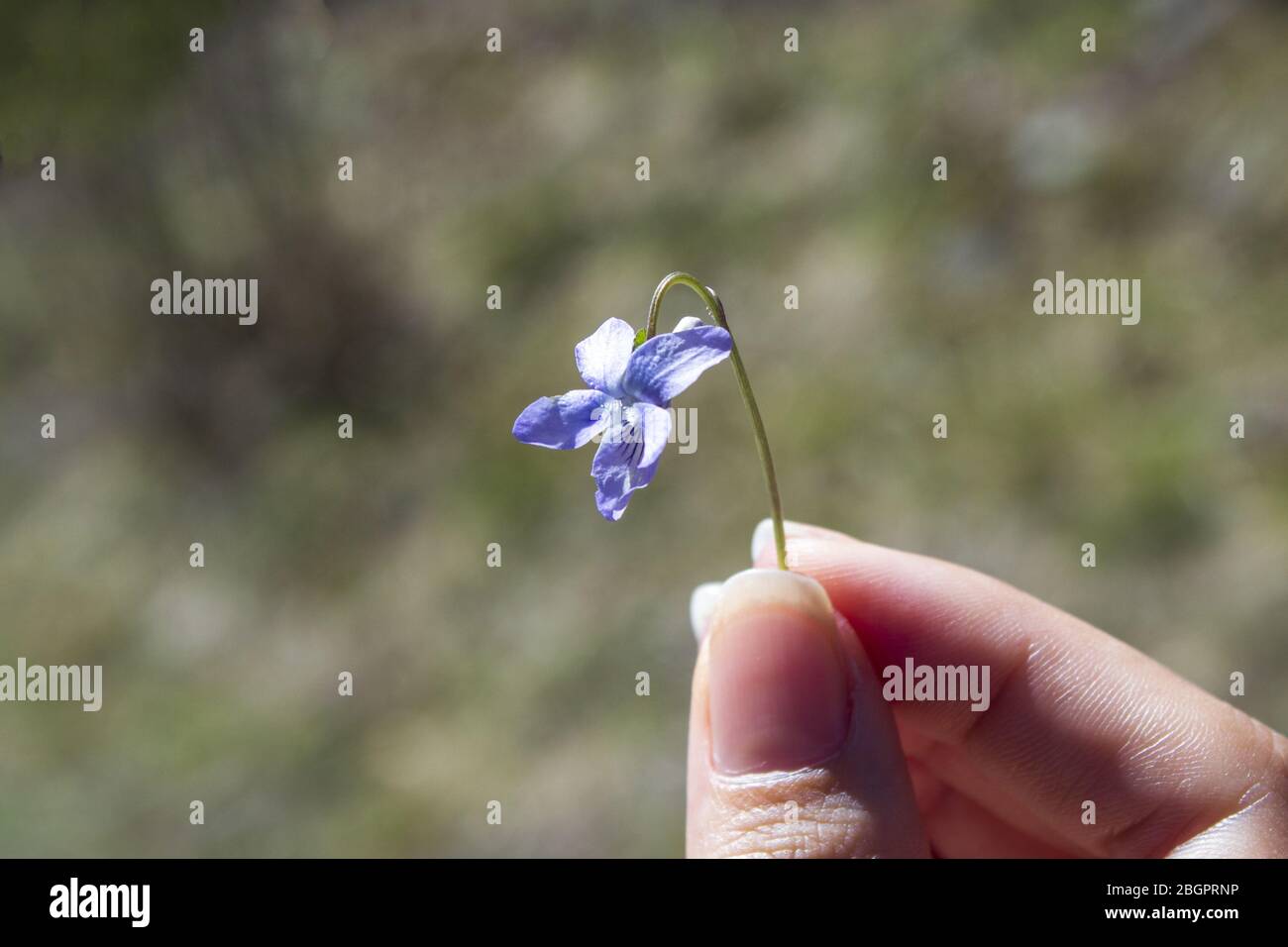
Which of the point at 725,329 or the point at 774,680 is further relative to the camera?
the point at 774,680

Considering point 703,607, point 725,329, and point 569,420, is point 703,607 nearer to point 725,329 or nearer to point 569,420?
point 569,420

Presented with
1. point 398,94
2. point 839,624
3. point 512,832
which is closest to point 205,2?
point 398,94

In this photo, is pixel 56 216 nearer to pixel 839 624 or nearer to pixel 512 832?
pixel 512 832

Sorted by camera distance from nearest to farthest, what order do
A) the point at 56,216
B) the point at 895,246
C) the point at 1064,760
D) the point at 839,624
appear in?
the point at 839,624 → the point at 1064,760 → the point at 895,246 → the point at 56,216

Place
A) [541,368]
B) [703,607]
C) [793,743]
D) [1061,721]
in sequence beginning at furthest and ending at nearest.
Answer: [541,368], [703,607], [1061,721], [793,743]

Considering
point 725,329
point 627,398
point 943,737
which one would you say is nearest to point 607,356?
point 627,398

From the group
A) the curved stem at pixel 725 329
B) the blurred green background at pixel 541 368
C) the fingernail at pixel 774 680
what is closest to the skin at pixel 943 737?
the fingernail at pixel 774 680

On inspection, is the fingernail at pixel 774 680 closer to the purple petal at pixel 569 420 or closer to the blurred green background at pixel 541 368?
the purple petal at pixel 569 420
